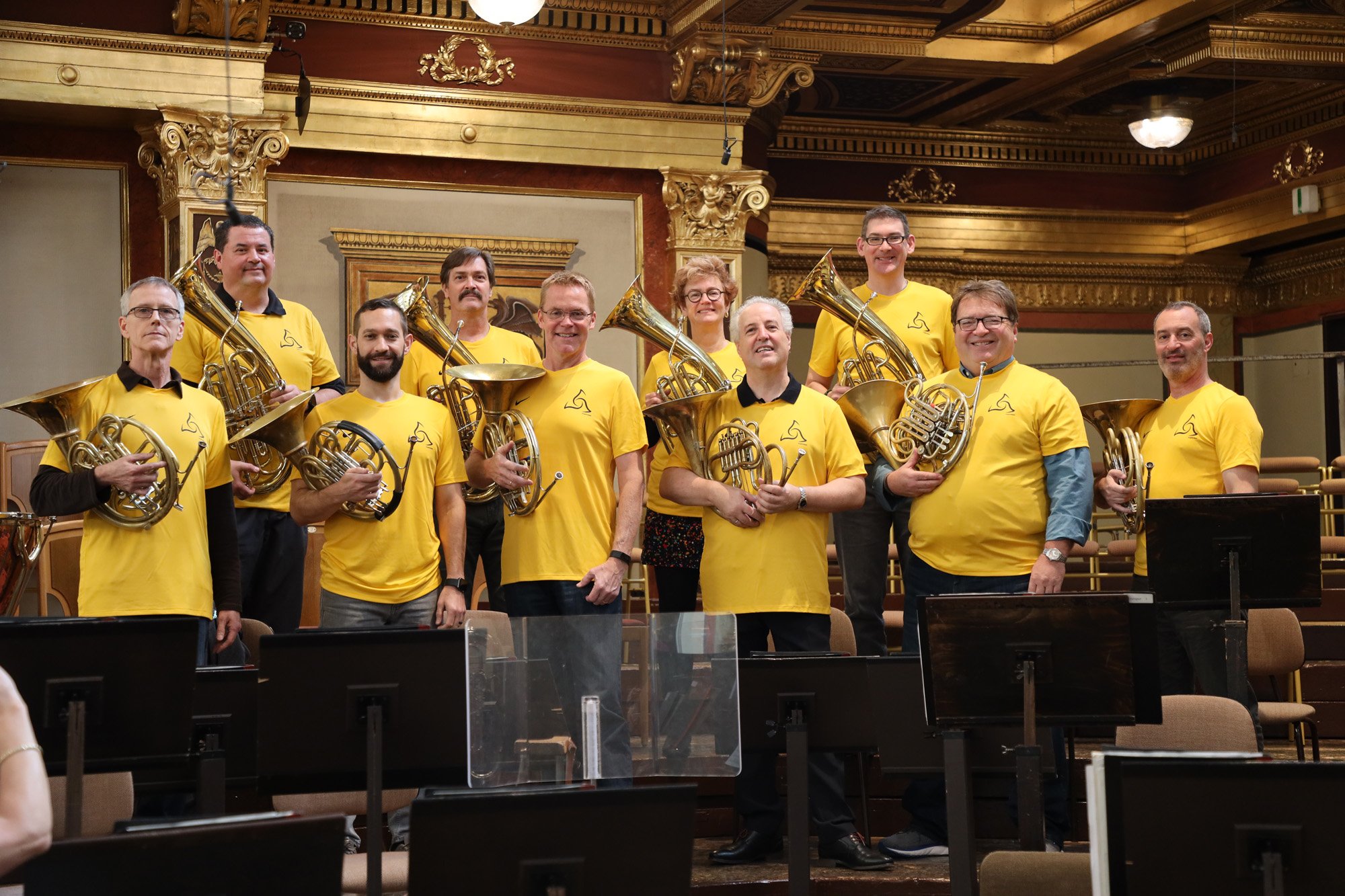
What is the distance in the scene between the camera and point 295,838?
2.18 meters

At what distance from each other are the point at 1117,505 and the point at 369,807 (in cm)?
272

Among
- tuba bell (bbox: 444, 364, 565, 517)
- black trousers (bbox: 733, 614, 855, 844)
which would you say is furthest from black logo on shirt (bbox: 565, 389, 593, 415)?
black trousers (bbox: 733, 614, 855, 844)

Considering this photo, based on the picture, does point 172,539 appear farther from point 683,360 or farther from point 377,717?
point 683,360

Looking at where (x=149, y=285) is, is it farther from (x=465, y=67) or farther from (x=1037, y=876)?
(x=465, y=67)

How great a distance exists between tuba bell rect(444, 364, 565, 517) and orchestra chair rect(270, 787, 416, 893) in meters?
0.97

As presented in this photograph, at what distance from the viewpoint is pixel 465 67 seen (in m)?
8.17

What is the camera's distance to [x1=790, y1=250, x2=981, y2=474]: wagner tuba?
4.62m

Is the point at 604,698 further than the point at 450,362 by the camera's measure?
No

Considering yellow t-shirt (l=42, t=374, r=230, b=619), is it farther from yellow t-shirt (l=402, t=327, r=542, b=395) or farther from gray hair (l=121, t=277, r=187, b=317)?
yellow t-shirt (l=402, t=327, r=542, b=395)

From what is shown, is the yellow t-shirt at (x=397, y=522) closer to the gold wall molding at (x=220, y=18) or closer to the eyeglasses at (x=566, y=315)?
the eyeglasses at (x=566, y=315)

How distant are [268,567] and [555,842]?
2.80 m

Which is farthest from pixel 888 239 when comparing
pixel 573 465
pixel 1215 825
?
pixel 1215 825

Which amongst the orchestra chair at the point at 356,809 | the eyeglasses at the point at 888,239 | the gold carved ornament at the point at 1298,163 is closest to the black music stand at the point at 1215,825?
the orchestra chair at the point at 356,809

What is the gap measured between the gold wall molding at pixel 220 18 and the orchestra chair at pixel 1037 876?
5.80m
